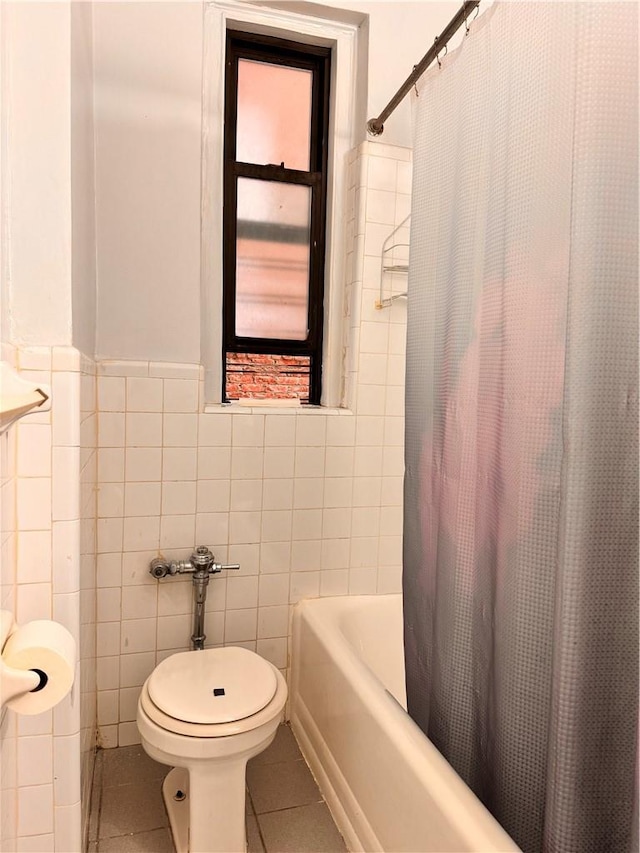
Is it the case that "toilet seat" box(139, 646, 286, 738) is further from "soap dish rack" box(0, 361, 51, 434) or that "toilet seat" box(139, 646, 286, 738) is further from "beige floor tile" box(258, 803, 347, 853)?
"soap dish rack" box(0, 361, 51, 434)

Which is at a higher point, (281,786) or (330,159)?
(330,159)

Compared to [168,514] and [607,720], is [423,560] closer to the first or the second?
Answer: [607,720]

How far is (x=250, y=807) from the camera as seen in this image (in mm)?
1664

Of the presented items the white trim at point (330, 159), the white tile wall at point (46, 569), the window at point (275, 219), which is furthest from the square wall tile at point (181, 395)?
the white tile wall at point (46, 569)

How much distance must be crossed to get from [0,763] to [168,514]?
35.6 inches

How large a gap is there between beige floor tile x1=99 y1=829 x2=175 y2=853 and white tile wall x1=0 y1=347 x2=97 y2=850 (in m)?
0.29

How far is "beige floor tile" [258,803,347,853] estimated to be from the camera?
1.53 meters

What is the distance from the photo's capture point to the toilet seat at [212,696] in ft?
4.54

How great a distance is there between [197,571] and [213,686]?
1.33 ft

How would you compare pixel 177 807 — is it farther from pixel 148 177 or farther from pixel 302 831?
pixel 148 177

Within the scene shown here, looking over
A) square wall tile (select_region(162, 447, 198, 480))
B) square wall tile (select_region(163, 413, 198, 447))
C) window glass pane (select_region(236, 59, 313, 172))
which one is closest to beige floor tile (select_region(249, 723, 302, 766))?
square wall tile (select_region(162, 447, 198, 480))

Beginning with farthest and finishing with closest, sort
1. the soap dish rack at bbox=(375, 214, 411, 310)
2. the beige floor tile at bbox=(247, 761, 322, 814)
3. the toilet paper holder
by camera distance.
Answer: the soap dish rack at bbox=(375, 214, 411, 310) < the beige floor tile at bbox=(247, 761, 322, 814) < the toilet paper holder

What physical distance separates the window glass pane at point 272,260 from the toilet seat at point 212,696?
111 centimetres

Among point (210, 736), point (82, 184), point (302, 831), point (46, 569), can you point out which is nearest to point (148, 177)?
point (82, 184)
